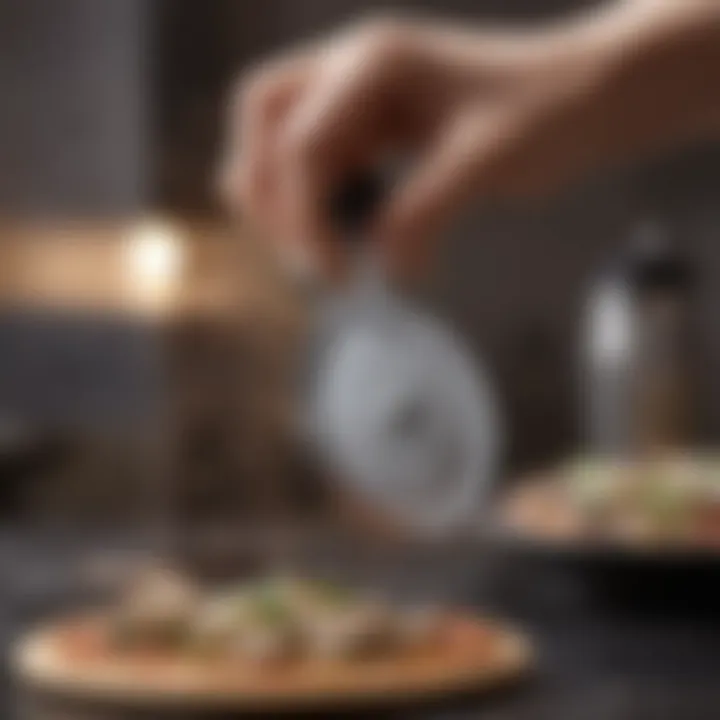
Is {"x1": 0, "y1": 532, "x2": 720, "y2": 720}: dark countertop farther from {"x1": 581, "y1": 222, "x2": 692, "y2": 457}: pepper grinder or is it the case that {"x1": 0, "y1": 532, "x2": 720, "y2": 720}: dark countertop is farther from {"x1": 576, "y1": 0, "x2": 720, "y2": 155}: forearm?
{"x1": 581, "y1": 222, "x2": 692, "y2": 457}: pepper grinder

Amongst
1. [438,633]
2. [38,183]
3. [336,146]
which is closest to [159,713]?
[438,633]

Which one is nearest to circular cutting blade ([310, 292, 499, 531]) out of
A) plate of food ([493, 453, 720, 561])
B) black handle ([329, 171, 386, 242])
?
plate of food ([493, 453, 720, 561])

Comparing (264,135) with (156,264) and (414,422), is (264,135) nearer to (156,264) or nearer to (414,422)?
(414,422)

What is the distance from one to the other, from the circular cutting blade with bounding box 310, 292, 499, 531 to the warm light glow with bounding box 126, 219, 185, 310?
18 centimetres

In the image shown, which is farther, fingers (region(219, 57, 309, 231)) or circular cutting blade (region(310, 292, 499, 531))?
circular cutting blade (region(310, 292, 499, 531))

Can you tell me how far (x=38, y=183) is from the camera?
66.0 inches

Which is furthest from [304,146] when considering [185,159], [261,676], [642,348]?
[185,159]

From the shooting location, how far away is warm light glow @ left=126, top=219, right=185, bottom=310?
5.56ft

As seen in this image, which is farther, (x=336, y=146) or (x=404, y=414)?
(x=404, y=414)

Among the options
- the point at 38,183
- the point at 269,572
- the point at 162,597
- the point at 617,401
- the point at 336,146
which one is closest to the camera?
the point at 336,146

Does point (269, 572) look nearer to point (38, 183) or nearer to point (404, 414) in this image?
point (404, 414)

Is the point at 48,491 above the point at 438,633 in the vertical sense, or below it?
above

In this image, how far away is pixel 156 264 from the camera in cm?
171

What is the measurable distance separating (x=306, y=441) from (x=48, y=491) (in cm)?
24
